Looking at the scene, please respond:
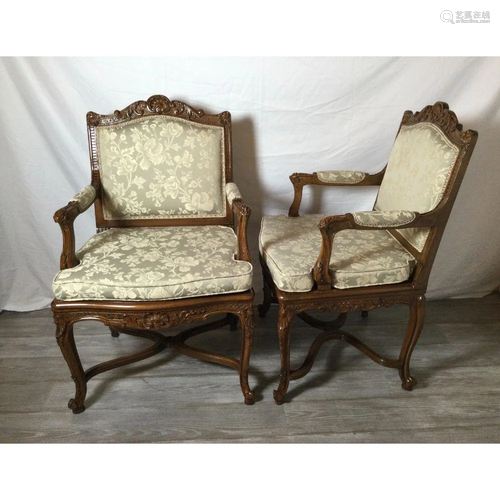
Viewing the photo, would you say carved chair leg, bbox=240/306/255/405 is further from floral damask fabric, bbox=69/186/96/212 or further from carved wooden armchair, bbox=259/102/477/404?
floral damask fabric, bbox=69/186/96/212

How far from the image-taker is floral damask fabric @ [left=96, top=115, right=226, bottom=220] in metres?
1.91

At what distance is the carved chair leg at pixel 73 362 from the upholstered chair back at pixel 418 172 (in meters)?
1.39

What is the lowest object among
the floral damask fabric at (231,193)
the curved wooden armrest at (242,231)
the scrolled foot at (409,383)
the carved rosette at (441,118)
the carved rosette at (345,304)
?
the scrolled foot at (409,383)

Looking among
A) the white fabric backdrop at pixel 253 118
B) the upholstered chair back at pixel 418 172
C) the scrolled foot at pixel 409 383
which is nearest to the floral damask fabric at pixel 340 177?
the upholstered chair back at pixel 418 172

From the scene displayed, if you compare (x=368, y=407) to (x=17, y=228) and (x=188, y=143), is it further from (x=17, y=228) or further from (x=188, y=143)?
(x=17, y=228)

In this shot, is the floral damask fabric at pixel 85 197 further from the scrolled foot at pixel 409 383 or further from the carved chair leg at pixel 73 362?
the scrolled foot at pixel 409 383

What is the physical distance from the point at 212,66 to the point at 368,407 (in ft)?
5.52

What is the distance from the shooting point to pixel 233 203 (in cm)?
176

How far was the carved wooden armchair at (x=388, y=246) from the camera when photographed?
1552 millimetres

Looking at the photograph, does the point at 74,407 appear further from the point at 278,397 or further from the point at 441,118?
the point at 441,118

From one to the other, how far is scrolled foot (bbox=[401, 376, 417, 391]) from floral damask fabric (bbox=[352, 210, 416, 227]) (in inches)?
29.0

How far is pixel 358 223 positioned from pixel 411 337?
1.98 feet

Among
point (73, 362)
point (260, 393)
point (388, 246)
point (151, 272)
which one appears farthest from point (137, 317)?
point (388, 246)

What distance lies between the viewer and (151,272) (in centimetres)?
154
